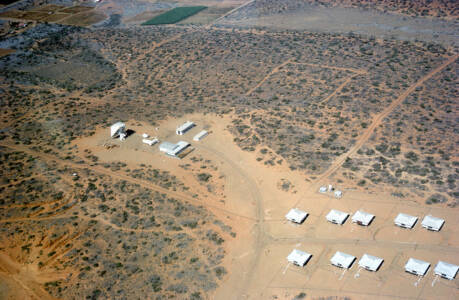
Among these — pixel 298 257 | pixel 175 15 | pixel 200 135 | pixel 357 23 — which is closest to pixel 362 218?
pixel 298 257

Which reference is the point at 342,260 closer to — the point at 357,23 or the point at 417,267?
the point at 417,267

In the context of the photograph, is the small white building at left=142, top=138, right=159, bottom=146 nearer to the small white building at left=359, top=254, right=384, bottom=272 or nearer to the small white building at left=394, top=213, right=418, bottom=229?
the small white building at left=359, top=254, right=384, bottom=272

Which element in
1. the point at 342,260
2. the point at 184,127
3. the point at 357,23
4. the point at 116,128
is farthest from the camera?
the point at 357,23

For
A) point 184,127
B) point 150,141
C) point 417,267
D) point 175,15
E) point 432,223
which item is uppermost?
point 175,15

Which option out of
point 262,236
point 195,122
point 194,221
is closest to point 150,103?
point 195,122

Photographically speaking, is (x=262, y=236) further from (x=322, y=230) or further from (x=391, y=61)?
(x=391, y=61)
